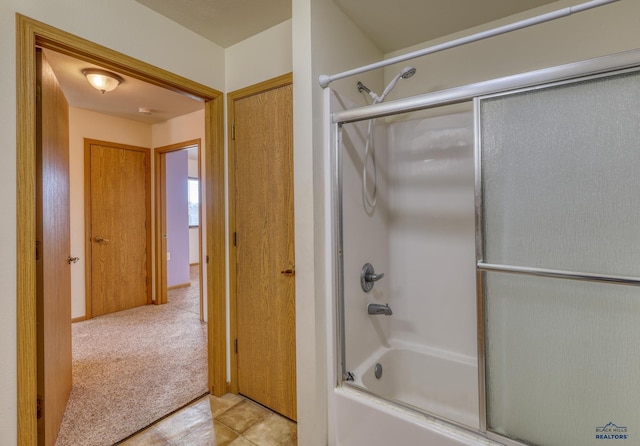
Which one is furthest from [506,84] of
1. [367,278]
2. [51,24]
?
[51,24]

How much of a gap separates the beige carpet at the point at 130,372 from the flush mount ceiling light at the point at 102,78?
91.7 inches

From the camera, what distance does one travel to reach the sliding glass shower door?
101cm

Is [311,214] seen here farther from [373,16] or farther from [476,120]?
[373,16]

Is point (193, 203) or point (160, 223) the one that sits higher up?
point (193, 203)

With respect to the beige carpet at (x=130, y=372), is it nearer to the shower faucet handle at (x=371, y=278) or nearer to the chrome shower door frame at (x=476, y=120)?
the chrome shower door frame at (x=476, y=120)

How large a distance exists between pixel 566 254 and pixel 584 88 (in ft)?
1.88

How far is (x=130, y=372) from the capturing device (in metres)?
2.40

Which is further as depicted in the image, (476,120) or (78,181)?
(78,181)

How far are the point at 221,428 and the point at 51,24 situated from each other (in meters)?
2.23

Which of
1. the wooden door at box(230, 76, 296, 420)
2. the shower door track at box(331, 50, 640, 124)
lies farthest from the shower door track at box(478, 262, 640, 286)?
the wooden door at box(230, 76, 296, 420)

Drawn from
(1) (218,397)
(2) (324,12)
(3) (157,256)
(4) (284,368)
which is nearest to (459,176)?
(2) (324,12)

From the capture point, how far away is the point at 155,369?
245 cm

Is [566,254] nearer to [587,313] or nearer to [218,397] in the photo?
[587,313]

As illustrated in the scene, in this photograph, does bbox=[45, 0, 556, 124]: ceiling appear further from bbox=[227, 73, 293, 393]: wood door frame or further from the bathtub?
the bathtub
